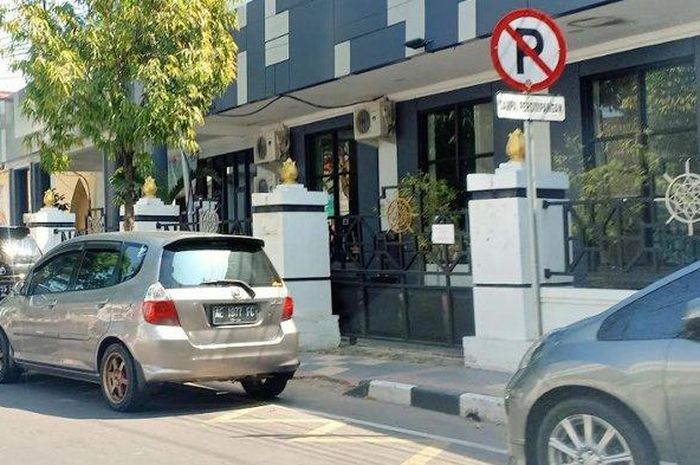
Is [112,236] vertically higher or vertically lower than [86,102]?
lower

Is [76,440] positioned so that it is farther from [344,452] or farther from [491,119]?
[491,119]

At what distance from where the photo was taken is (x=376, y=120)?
46.4 feet

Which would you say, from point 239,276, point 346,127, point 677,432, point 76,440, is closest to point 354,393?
point 239,276

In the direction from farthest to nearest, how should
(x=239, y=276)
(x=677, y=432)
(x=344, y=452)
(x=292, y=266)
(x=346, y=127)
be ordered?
(x=346, y=127) → (x=292, y=266) → (x=239, y=276) → (x=344, y=452) → (x=677, y=432)

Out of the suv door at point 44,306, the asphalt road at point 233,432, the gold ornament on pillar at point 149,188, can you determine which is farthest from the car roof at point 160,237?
the gold ornament on pillar at point 149,188

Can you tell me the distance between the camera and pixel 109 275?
28.3 ft

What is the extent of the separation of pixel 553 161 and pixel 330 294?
357 cm

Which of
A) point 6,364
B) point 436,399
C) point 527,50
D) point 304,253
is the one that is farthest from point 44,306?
point 527,50

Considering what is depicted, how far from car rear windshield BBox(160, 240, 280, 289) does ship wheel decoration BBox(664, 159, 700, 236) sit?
13.2ft

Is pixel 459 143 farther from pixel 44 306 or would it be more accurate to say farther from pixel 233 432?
pixel 233 432

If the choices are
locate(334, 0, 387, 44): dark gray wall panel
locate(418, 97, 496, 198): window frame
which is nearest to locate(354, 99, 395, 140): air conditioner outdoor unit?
locate(418, 97, 496, 198): window frame

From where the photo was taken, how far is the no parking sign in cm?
731

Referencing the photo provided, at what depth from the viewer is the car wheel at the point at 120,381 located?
26.2 feet

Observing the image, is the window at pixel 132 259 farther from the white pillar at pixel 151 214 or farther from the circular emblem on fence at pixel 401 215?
the white pillar at pixel 151 214
